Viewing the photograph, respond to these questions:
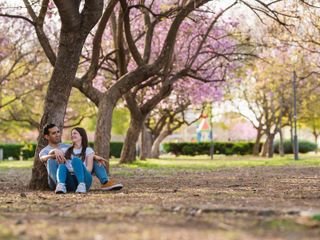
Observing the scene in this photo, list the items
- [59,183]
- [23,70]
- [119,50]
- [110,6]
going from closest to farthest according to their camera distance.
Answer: [59,183]
[110,6]
[119,50]
[23,70]

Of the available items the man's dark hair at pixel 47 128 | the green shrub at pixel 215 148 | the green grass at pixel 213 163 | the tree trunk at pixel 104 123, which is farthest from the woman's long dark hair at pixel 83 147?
the green shrub at pixel 215 148

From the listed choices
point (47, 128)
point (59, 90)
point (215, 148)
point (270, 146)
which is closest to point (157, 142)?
point (270, 146)

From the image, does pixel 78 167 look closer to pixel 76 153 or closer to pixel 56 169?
pixel 76 153

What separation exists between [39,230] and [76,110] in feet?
120

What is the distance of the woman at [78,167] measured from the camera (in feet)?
32.3

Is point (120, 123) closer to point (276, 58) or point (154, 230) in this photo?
point (276, 58)

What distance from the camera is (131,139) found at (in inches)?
936

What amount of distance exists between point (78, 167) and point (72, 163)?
0.11 meters

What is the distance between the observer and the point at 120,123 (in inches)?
2256

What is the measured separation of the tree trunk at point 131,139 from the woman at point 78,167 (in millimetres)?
13020

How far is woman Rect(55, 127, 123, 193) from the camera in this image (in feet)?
32.3

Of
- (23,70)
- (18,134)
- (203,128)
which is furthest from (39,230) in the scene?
(203,128)

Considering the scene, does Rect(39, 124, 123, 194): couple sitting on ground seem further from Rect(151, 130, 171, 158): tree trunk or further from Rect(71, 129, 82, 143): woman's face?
Rect(151, 130, 171, 158): tree trunk

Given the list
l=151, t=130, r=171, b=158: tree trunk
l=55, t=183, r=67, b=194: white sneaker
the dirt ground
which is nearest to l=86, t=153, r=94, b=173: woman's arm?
l=55, t=183, r=67, b=194: white sneaker
